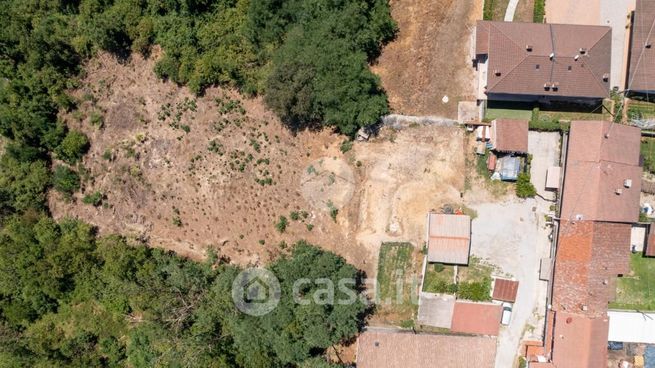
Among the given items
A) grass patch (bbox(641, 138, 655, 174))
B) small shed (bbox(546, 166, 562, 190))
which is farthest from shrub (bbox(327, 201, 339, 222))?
grass patch (bbox(641, 138, 655, 174))

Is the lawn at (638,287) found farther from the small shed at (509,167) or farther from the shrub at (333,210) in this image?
the shrub at (333,210)

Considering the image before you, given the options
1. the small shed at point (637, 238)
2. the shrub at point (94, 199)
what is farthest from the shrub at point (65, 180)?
the small shed at point (637, 238)

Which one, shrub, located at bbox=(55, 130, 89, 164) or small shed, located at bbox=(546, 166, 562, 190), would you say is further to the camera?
shrub, located at bbox=(55, 130, 89, 164)

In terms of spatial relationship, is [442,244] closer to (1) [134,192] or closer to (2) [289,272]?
(2) [289,272]

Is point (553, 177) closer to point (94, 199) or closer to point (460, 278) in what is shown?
point (460, 278)

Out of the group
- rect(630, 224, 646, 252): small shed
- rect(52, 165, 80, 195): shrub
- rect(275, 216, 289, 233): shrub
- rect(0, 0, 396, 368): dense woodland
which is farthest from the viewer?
rect(52, 165, 80, 195): shrub

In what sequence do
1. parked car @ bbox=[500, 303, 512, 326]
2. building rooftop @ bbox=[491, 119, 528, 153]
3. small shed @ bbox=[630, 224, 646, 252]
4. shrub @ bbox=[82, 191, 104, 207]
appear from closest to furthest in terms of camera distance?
building rooftop @ bbox=[491, 119, 528, 153] → small shed @ bbox=[630, 224, 646, 252] → parked car @ bbox=[500, 303, 512, 326] → shrub @ bbox=[82, 191, 104, 207]

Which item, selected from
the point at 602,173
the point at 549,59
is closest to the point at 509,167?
the point at 602,173

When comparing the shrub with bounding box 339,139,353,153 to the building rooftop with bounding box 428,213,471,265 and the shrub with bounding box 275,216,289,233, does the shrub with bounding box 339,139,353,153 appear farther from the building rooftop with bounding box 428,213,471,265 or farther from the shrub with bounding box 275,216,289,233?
the building rooftop with bounding box 428,213,471,265
